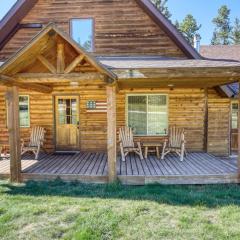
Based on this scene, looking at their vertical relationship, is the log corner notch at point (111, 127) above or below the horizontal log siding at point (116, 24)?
below

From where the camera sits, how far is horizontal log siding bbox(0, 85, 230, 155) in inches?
331

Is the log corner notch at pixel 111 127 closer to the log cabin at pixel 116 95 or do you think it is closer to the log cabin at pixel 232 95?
the log cabin at pixel 116 95

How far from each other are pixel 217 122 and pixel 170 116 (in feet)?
5.45

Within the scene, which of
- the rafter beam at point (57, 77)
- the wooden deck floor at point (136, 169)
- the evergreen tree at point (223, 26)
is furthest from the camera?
the evergreen tree at point (223, 26)

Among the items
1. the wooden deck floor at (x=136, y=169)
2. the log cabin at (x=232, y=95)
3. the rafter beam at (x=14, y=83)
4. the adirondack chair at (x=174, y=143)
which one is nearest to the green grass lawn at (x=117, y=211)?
the wooden deck floor at (x=136, y=169)

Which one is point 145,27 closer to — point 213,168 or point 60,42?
point 60,42

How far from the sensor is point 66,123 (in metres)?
8.61

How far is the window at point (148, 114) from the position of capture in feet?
27.7

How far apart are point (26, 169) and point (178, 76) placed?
4282mm

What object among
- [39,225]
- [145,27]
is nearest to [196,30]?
[145,27]

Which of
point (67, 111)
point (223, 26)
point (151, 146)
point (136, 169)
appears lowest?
point (136, 169)

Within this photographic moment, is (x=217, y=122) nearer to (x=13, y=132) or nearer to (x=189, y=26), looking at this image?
(x=13, y=132)

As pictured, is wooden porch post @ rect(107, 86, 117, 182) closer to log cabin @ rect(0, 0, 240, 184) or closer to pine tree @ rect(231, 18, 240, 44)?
log cabin @ rect(0, 0, 240, 184)

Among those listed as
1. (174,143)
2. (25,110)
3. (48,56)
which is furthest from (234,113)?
(25,110)
